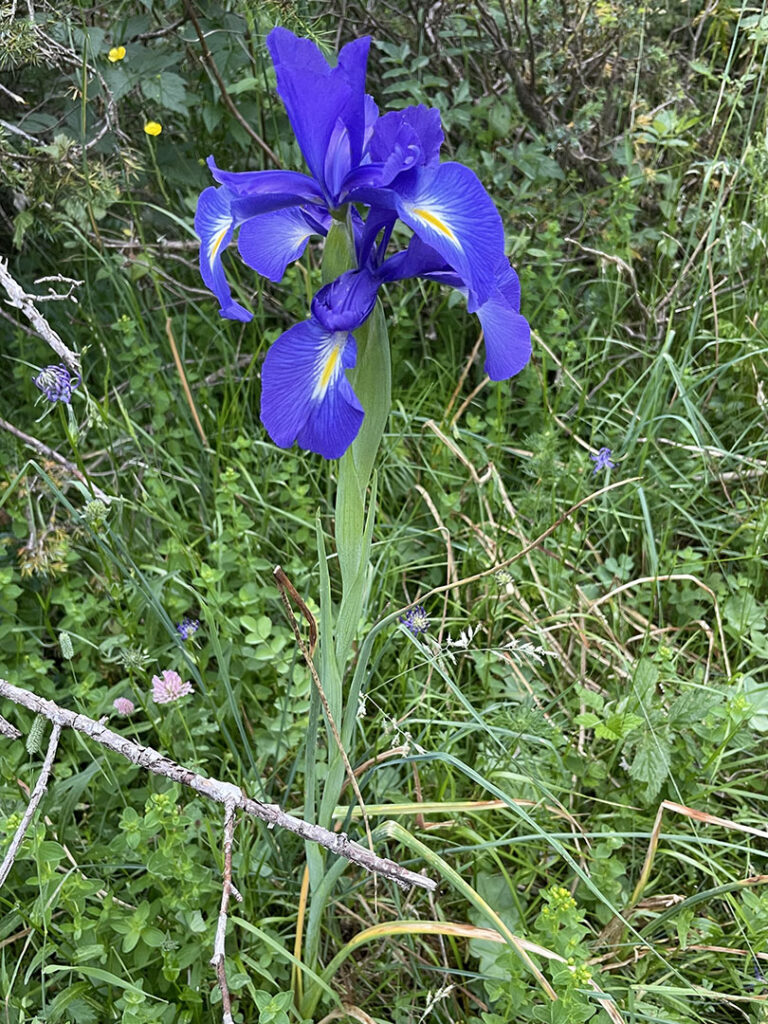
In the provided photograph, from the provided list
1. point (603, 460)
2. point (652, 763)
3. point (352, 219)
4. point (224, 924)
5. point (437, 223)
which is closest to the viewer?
point (224, 924)

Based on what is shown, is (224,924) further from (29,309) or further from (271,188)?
(29,309)

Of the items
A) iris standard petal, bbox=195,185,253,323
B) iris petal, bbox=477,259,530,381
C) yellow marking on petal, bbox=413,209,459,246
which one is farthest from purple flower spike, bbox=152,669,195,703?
yellow marking on petal, bbox=413,209,459,246

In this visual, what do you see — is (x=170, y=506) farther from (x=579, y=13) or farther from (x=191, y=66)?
(x=579, y=13)

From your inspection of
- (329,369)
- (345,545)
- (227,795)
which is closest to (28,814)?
(227,795)

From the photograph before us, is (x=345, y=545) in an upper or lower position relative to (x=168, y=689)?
upper

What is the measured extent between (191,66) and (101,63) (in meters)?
0.37

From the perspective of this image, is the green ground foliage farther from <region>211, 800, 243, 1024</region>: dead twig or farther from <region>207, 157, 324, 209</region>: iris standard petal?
<region>207, 157, 324, 209</region>: iris standard petal

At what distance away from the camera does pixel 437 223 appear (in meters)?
0.98

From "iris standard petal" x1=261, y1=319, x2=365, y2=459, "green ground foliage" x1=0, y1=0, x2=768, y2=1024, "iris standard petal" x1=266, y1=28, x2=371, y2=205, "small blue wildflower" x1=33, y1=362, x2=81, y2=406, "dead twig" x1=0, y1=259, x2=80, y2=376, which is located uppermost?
"iris standard petal" x1=266, y1=28, x2=371, y2=205

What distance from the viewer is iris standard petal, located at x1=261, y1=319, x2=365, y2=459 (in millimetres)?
1034

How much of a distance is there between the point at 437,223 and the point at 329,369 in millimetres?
213

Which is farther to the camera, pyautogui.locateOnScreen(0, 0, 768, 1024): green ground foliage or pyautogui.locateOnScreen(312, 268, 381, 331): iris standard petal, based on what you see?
pyautogui.locateOnScreen(0, 0, 768, 1024): green ground foliage

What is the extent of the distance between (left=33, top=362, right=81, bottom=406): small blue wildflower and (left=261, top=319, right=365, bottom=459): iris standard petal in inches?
26.7

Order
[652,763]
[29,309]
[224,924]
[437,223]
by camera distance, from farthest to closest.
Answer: [652,763], [29,309], [437,223], [224,924]
